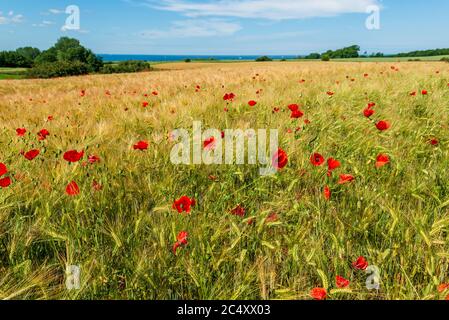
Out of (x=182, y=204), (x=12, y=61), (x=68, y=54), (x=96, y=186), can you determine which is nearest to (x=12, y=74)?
(x=68, y=54)

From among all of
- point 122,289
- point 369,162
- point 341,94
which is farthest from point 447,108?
point 122,289

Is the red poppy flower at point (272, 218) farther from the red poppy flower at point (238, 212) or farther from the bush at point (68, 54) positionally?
the bush at point (68, 54)

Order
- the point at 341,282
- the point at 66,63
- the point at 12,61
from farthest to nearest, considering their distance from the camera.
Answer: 1. the point at 12,61
2. the point at 66,63
3. the point at 341,282

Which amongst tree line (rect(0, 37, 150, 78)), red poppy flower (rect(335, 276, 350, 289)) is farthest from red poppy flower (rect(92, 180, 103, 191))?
tree line (rect(0, 37, 150, 78))

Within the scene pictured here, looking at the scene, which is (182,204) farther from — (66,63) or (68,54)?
(68,54)

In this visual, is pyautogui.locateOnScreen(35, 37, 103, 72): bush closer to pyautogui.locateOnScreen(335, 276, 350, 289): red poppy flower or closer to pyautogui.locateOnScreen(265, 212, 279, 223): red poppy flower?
pyautogui.locateOnScreen(265, 212, 279, 223): red poppy flower

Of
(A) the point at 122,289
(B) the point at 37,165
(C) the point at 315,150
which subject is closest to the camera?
(A) the point at 122,289

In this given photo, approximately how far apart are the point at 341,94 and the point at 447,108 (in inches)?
54.2

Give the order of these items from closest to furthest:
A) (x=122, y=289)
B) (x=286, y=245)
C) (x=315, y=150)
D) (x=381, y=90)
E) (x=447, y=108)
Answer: (x=122, y=289), (x=286, y=245), (x=315, y=150), (x=447, y=108), (x=381, y=90)

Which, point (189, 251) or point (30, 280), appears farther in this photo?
point (189, 251)

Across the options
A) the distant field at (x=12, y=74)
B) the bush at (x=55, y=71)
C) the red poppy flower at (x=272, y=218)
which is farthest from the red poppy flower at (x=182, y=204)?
the distant field at (x=12, y=74)

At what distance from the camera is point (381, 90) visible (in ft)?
15.5

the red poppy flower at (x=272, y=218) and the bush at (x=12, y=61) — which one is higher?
the bush at (x=12, y=61)
